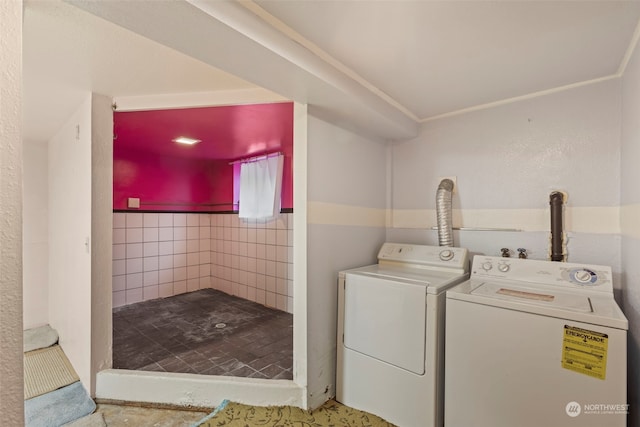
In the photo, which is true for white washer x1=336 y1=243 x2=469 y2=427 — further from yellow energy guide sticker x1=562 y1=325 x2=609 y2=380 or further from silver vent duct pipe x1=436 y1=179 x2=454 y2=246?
yellow energy guide sticker x1=562 y1=325 x2=609 y2=380

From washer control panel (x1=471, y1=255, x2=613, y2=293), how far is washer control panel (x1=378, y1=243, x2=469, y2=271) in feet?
0.34

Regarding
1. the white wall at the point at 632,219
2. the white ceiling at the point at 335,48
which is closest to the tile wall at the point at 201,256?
the white ceiling at the point at 335,48

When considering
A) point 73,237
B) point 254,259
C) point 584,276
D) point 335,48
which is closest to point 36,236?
point 73,237

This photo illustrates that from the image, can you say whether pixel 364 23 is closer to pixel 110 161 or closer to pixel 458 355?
pixel 458 355

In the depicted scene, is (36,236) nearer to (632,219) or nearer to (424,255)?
(424,255)

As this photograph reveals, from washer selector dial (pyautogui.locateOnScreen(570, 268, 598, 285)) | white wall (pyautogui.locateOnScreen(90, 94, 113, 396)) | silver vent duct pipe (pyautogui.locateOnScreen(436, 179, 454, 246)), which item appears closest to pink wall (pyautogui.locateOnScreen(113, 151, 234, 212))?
white wall (pyautogui.locateOnScreen(90, 94, 113, 396))

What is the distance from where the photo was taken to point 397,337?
1613 millimetres

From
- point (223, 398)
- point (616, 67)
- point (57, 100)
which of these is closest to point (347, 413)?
point (223, 398)

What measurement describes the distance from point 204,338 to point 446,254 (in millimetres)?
2178

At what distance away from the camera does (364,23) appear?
117 cm

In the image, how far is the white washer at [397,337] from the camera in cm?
152

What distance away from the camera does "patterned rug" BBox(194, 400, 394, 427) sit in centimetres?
163

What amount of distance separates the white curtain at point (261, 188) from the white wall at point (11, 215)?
2.65m

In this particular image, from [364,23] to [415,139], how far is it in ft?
4.50
